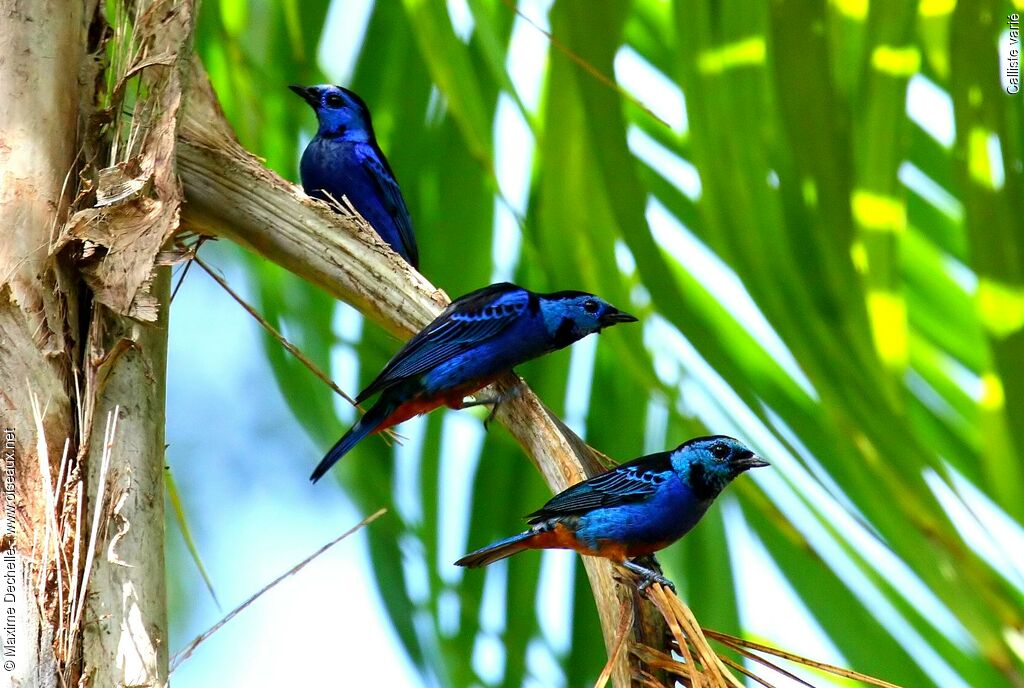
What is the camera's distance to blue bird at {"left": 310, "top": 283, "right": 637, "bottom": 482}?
320cm

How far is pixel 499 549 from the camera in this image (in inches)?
115

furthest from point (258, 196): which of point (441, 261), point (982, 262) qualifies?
point (982, 262)

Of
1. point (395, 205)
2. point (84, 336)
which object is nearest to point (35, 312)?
point (84, 336)

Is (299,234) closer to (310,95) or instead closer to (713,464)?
(713,464)

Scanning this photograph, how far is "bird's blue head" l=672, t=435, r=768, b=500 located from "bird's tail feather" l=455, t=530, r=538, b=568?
0.45 meters

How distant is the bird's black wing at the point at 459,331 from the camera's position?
3.09m

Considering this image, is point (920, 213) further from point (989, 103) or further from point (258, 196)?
point (258, 196)

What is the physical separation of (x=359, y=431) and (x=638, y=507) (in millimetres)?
809

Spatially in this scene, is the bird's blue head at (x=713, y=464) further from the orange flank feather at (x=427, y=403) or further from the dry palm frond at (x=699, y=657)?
the dry palm frond at (x=699, y=657)

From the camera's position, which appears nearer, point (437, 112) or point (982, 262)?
point (982, 262)

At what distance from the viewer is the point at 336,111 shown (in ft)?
16.8

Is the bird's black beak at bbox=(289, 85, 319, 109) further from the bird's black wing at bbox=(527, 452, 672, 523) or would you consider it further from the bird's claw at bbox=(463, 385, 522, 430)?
the bird's black wing at bbox=(527, 452, 672, 523)

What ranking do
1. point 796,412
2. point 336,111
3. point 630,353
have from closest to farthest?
point 630,353 < point 796,412 < point 336,111

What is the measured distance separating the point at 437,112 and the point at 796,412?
1601mm
